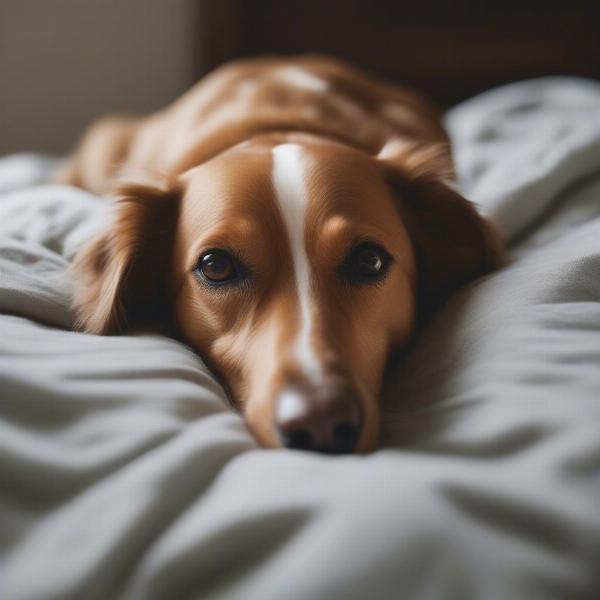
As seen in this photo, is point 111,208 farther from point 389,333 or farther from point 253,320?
point 389,333

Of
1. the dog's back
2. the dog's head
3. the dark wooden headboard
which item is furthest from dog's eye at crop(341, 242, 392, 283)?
the dark wooden headboard

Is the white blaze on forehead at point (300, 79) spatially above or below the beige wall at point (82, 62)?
above

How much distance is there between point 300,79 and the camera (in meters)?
2.01

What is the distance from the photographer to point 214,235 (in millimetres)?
1129

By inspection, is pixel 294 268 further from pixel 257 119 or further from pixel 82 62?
pixel 82 62

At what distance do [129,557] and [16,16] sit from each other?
2.87m

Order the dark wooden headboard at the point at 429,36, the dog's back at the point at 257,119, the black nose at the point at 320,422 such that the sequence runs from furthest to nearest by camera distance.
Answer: the dark wooden headboard at the point at 429,36 < the dog's back at the point at 257,119 < the black nose at the point at 320,422

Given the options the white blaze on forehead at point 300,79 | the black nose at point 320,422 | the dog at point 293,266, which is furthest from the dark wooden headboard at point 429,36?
the black nose at point 320,422

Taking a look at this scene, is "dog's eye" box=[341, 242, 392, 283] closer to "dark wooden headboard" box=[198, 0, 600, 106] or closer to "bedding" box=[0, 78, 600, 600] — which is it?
"bedding" box=[0, 78, 600, 600]

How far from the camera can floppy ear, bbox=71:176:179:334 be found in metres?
1.23

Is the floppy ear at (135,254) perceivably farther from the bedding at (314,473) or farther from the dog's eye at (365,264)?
the dog's eye at (365,264)

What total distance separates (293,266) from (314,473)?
47 centimetres

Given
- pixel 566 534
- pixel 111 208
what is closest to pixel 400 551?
pixel 566 534

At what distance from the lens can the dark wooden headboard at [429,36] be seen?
305 centimetres
